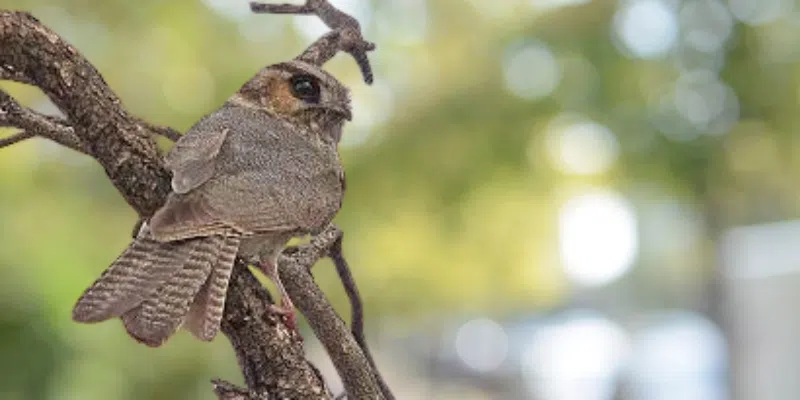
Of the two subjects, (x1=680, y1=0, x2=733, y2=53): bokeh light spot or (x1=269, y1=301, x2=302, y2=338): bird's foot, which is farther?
(x1=680, y1=0, x2=733, y2=53): bokeh light spot

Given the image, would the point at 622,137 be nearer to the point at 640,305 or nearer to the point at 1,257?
the point at 640,305

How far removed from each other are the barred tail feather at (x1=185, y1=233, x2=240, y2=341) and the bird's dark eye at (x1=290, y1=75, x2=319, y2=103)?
0.80 feet

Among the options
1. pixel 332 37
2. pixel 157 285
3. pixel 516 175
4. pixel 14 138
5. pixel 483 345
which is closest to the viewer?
pixel 157 285

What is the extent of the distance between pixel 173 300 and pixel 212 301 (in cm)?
2

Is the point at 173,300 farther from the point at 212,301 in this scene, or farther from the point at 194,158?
the point at 194,158

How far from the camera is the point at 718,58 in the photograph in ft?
9.05

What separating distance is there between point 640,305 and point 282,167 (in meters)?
2.47

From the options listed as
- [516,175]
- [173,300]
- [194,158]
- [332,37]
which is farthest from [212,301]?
[516,175]

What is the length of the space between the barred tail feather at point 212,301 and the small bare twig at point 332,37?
25 cm

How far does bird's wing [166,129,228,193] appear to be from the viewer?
2.00ft

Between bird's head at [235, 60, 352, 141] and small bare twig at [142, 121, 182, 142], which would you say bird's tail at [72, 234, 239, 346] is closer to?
small bare twig at [142, 121, 182, 142]

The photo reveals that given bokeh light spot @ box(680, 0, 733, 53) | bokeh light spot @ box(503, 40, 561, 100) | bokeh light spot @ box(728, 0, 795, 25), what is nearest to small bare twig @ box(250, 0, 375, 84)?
bokeh light spot @ box(503, 40, 561, 100)

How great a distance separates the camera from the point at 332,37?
2.67 feet

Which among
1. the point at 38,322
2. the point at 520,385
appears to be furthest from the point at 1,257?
the point at 520,385
